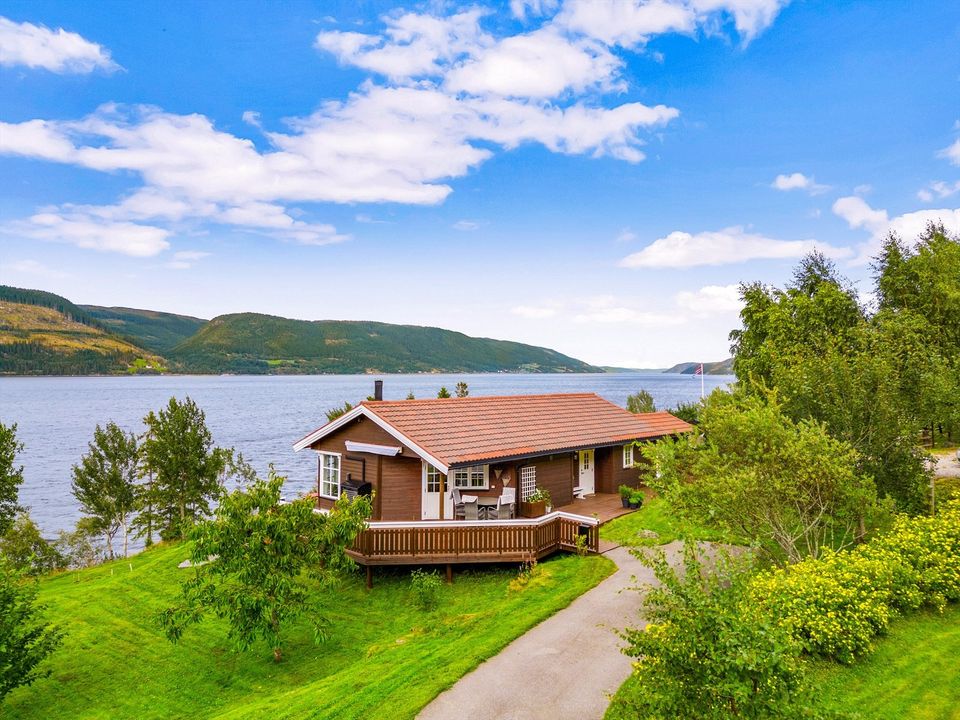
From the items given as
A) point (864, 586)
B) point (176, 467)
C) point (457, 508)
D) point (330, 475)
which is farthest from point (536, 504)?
point (176, 467)

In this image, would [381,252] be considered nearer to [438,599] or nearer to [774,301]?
[774,301]

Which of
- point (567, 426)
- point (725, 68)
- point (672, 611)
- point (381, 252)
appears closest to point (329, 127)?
point (725, 68)

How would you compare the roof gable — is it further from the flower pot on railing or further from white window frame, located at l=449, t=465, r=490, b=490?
the flower pot on railing

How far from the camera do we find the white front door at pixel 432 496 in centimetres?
1835

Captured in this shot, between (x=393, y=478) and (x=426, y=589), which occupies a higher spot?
(x=393, y=478)

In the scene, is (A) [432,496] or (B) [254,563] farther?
(A) [432,496]

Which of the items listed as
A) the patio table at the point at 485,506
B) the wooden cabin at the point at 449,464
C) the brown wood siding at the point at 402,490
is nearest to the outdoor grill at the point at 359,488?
the wooden cabin at the point at 449,464

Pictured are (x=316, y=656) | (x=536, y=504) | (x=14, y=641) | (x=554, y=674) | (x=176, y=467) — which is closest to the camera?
(x=554, y=674)

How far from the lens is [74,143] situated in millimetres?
76812

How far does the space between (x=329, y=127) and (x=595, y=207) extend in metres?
27.7

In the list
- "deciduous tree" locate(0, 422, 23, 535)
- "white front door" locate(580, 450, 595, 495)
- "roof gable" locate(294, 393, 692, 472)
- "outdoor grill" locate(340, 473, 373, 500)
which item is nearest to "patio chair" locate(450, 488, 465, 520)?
"roof gable" locate(294, 393, 692, 472)

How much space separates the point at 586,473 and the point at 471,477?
23.3 ft

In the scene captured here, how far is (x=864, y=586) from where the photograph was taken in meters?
9.88

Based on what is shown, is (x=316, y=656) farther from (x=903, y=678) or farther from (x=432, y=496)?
(x=903, y=678)
